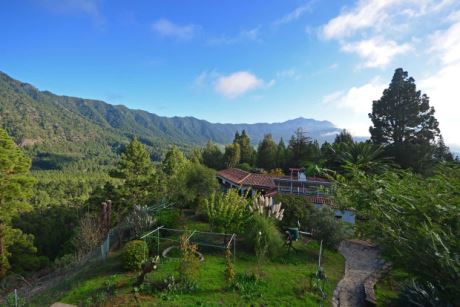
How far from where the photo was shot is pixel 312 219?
13.3 metres

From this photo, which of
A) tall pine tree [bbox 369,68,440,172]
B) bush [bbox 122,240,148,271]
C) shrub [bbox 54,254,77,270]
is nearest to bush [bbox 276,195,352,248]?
bush [bbox 122,240,148,271]

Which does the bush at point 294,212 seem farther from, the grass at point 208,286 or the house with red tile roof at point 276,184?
the house with red tile roof at point 276,184

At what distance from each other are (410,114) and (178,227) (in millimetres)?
27865

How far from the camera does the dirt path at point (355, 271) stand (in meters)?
8.59

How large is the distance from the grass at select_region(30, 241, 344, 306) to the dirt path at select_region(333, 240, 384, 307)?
337mm

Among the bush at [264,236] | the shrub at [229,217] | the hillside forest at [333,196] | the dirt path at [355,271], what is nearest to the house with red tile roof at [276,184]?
the hillside forest at [333,196]

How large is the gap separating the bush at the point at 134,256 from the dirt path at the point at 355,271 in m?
6.60

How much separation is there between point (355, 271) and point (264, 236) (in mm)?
4288

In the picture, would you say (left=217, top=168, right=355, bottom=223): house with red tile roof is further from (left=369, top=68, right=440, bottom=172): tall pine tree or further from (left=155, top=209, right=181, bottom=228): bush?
(left=369, top=68, right=440, bottom=172): tall pine tree

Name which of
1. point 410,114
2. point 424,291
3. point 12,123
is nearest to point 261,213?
point 424,291

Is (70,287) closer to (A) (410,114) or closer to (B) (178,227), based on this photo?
(B) (178,227)

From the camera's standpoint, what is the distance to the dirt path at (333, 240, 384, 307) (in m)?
8.59

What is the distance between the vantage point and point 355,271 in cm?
1121

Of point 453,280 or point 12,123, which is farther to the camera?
point 12,123
